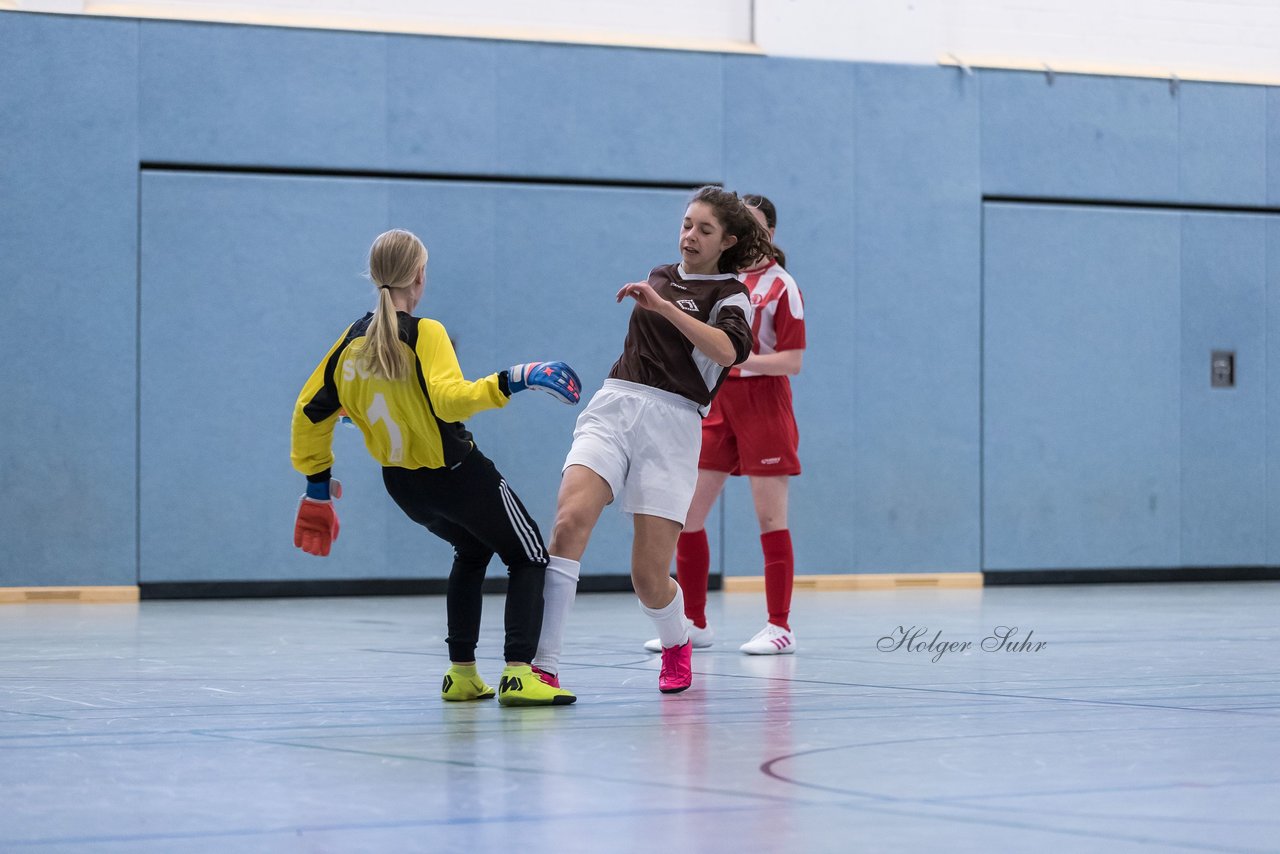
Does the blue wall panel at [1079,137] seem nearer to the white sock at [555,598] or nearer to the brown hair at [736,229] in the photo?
the brown hair at [736,229]

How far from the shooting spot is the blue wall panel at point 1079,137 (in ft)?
34.1

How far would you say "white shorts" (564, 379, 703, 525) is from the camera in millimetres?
4316

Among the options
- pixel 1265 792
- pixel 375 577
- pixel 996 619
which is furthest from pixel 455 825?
pixel 375 577

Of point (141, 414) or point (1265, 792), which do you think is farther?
point (141, 414)

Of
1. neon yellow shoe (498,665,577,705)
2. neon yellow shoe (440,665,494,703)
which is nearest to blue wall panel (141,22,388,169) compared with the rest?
neon yellow shoe (440,665,494,703)

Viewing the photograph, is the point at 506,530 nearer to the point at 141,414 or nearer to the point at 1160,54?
the point at 141,414

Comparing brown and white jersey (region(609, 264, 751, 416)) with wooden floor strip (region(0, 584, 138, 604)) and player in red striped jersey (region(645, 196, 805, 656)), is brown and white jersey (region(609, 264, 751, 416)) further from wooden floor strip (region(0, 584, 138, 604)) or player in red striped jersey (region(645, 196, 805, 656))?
wooden floor strip (region(0, 584, 138, 604))

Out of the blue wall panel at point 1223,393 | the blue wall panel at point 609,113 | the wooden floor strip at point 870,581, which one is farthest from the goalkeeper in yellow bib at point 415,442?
the blue wall panel at point 1223,393

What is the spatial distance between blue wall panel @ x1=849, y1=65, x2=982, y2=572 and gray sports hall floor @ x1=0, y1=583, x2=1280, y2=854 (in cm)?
388

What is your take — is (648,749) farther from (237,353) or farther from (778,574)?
(237,353)

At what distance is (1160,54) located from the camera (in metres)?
10.9

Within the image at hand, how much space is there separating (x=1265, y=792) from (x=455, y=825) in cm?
149

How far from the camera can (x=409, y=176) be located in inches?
369
